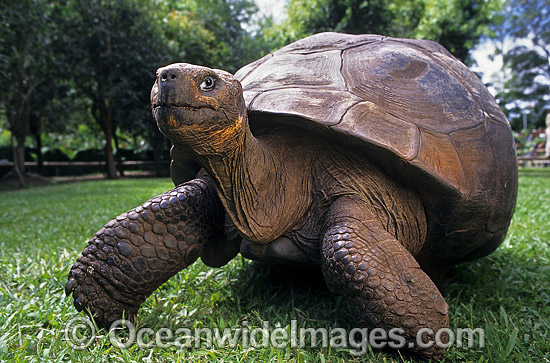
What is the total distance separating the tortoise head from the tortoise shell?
0.39 m

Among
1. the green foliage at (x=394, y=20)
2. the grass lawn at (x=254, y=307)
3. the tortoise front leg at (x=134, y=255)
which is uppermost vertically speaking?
the green foliage at (x=394, y=20)

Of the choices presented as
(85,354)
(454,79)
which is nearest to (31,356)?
(85,354)

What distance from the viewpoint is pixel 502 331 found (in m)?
1.57

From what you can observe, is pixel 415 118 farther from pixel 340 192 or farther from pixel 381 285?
pixel 381 285

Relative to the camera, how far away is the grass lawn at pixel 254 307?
1.41 metres

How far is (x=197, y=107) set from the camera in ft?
3.88

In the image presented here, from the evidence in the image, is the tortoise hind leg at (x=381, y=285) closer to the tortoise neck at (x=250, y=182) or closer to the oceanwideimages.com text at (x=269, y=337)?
the oceanwideimages.com text at (x=269, y=337)

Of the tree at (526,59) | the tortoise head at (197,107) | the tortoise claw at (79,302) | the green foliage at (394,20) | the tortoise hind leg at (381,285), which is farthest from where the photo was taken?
the tree at (526,59)

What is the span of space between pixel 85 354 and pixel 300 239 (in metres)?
0.91

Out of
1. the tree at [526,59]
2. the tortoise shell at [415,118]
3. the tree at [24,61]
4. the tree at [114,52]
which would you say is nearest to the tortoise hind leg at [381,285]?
the tortoise shell at [415,118]

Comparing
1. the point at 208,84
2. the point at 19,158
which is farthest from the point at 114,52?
the point at 208,84

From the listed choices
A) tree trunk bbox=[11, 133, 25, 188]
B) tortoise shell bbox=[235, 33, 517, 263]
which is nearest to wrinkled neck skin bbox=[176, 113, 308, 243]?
tortoise shell bbox=[235, 33, 517, 263]

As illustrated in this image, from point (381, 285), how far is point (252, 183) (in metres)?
0.60

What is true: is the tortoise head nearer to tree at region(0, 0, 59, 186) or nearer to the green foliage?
tree at region(0, 0, 59, 186)
